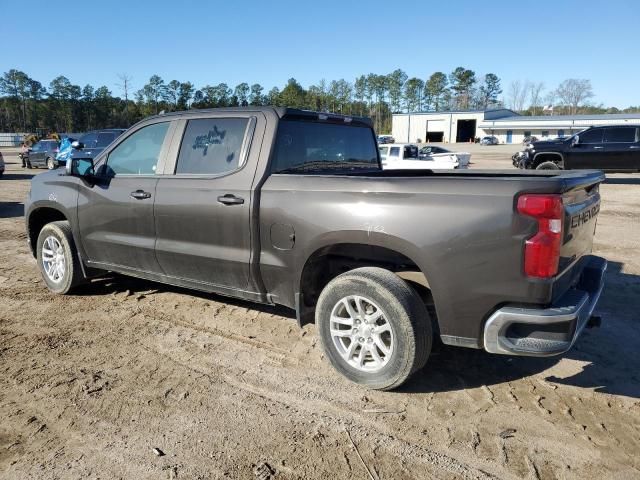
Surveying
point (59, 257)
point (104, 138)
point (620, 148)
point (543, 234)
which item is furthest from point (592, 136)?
point (104, 138)

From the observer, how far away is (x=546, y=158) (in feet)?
54.9

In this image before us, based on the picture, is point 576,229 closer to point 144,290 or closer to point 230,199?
point 230,199

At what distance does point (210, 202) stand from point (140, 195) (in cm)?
88

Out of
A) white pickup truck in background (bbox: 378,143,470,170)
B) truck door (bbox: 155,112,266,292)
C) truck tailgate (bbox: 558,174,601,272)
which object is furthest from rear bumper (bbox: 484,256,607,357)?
white pickup truck in background (bbox: 378,143,470,170)

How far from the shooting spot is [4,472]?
2496mm

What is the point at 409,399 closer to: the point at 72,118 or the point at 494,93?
the point at 72,118

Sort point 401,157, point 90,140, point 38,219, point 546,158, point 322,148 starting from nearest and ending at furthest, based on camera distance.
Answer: point 322,148 → point 38,219 → point 546,158 → point 90,140 → point 401,157

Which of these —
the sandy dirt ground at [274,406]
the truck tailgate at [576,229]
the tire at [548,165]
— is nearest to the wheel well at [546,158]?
the tire at [548,165]

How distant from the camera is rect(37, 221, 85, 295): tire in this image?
5109mm

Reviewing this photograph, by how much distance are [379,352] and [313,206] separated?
1.09 meters

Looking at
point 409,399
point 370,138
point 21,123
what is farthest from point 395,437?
point 21,123

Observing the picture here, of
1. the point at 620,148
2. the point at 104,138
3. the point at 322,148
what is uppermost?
the point at 322,148

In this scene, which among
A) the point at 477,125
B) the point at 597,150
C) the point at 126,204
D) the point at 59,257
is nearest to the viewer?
the point at 126,204

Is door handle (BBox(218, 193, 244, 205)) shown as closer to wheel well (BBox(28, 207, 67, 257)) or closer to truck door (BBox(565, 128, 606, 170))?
wheel well (BBox(28, 207, 67, 257))
